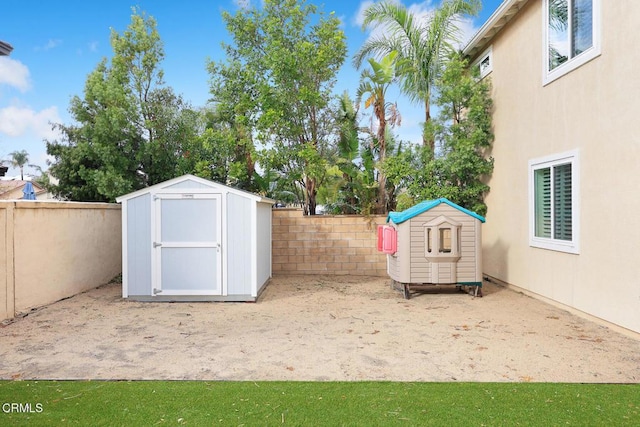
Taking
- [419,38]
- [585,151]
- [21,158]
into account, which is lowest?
[585,151]

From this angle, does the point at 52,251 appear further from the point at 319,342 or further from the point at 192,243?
the point at 319,342

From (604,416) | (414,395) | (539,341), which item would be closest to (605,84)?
(539,341)

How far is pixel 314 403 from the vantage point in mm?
3359

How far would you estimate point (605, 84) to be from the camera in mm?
5727

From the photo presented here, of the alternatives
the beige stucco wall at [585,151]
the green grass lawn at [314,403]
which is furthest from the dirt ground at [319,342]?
the beige stucco wall at [585,151]

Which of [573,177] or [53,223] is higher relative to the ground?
[573,177]

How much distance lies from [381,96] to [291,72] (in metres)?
2.32

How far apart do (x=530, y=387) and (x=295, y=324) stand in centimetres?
314

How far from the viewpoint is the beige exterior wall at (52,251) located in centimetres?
642

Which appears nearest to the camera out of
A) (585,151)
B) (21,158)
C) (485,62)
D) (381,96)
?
(585,151)

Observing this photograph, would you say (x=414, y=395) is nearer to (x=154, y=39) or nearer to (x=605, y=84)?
(x=605, y=84)

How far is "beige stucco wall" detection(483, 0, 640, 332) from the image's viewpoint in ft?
17.4

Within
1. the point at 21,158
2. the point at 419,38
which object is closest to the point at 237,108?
the point at 419,38

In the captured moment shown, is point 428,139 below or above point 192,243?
above
